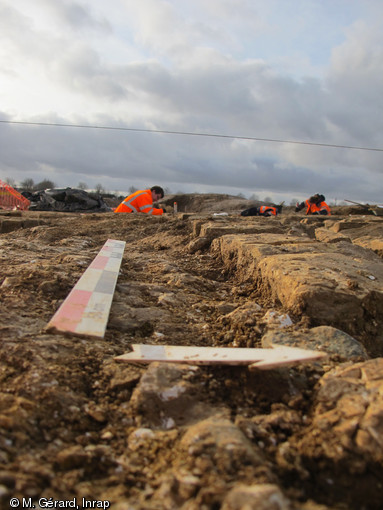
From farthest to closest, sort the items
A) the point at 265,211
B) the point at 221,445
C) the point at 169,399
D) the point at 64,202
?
the point at 64,202 → the point at 265,211 → the point at 169,399 → the point at 221,445

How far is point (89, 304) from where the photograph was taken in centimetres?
197

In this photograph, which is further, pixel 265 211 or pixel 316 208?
pixel 316 208

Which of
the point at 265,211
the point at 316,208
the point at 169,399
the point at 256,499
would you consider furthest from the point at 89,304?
the point at 316,208

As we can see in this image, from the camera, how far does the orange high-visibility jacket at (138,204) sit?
7887 millimetres

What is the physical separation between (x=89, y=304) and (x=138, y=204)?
20.4 feet

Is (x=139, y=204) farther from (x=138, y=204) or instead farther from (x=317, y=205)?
(x=317, y=205)

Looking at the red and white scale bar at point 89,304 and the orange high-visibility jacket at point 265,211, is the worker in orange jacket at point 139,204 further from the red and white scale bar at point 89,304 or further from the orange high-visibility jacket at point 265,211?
the red and white scale bar at point 89,304

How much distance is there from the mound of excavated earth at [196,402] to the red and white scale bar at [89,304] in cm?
7

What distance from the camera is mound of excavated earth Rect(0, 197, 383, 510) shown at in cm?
92

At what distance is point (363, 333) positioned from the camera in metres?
2.00

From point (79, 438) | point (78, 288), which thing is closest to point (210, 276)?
point (78, 288)

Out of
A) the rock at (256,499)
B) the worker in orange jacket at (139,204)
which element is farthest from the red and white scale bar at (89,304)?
the worker in orange jacket at (139,204)

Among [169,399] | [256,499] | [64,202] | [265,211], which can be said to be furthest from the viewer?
[64,202]

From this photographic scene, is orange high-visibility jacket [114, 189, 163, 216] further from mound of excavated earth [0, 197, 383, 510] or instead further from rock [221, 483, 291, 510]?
rock [221, 483, 291, 510]
